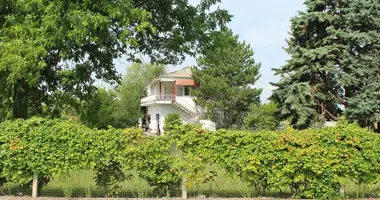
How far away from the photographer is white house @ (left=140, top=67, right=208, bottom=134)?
136 feet

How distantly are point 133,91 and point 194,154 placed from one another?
1471 inches

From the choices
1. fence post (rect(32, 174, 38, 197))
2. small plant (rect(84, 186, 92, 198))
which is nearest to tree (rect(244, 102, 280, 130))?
small plant (rect(84, 186, 92, 198))

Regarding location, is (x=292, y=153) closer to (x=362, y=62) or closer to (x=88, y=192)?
(x=88, y=192)

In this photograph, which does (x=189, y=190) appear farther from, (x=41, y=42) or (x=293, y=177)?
(x=41, y=42)

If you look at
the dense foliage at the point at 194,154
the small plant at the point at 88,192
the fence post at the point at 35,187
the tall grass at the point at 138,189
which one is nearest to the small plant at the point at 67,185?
the tall grass at the point at 138,189

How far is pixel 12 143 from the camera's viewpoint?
7.89 meters

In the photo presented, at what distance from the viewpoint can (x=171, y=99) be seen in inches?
1650

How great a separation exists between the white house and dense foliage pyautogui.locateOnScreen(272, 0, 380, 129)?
2150 cm

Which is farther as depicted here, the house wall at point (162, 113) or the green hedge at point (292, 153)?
the house wall at point (162, 113)

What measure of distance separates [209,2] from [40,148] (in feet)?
20.1

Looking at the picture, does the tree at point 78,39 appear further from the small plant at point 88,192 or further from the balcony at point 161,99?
the balcony at point 161,99

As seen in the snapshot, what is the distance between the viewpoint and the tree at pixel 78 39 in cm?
774

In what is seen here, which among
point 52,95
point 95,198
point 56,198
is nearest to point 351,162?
point 95,198

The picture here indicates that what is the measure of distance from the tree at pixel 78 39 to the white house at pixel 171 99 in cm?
2856
